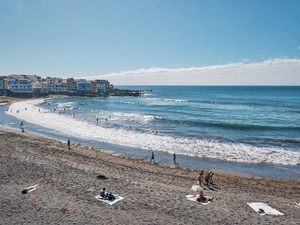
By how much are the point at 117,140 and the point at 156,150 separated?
6.21 m

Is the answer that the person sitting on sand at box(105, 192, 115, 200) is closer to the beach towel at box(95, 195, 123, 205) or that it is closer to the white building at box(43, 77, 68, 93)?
the beach towel at box(95, 195, 123, 205)

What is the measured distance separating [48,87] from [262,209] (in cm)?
12423

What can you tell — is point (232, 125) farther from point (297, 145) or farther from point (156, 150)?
point (156, 150)

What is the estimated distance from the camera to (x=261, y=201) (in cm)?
1349

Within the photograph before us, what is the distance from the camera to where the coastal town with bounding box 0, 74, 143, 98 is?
104694mm

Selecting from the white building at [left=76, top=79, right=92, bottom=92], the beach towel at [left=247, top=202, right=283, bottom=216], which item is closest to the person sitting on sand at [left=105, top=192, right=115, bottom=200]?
the beach towel at [left=247, top=202, right=283, bottom=216]

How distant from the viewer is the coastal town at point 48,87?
105 metres

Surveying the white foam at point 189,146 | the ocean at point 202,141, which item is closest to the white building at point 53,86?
the ocean at point 202,141

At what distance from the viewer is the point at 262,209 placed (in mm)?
12266

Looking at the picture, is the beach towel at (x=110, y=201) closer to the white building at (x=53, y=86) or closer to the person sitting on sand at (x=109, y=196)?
the person sitting on sand at (x=109, y=196)

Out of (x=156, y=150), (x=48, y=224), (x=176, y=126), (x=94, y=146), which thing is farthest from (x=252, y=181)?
(x=176, y=126)

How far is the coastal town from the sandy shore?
94.7 m

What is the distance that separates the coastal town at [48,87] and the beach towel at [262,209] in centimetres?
10710

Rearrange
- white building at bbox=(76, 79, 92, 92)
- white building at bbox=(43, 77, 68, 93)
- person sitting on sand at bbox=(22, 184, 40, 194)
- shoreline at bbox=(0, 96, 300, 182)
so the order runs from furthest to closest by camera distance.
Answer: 1. white building at bbox=(76, 79, 92, 92)
2. white building at bbox=(43, 77, 68, 93)
3. shoreline at bbox=(0, 96, 300, 182)
4. person sitting on sand at bbox=(22, 184, 40, 194)
